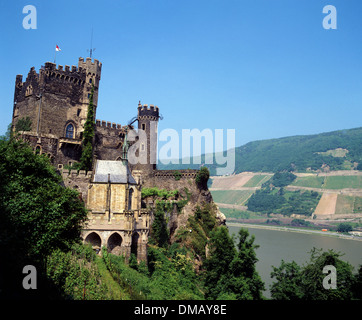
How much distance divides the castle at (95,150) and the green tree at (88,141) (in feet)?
3.55

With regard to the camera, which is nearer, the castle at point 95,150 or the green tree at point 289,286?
the castle at point 95,150

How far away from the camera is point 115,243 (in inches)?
1187

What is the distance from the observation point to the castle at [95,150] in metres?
30.3

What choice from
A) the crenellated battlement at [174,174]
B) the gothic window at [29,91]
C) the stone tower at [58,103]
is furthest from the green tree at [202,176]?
the gothic window at [29,91]

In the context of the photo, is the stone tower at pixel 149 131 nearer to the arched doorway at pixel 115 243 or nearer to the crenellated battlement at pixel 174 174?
the crenellated battlement at pixel 174 174

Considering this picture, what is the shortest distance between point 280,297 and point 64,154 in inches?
1153

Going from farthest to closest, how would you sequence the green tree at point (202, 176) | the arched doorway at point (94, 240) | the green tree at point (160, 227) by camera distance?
the green tree at point (202, 176)
the green tree at point (160, 227)
the arched doorway at point (94, 240)

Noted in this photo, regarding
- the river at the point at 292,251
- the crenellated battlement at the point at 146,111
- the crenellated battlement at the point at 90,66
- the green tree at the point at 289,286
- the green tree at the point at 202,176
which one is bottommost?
the river at the point at 292,251

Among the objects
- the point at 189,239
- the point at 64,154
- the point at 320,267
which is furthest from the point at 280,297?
the point at 64,154

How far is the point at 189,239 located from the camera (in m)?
47.2

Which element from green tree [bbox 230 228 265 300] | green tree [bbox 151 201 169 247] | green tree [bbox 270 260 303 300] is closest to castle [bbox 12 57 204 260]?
green tree [bbox 151 201 169 247]

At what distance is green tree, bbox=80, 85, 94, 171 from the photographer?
141 ft
